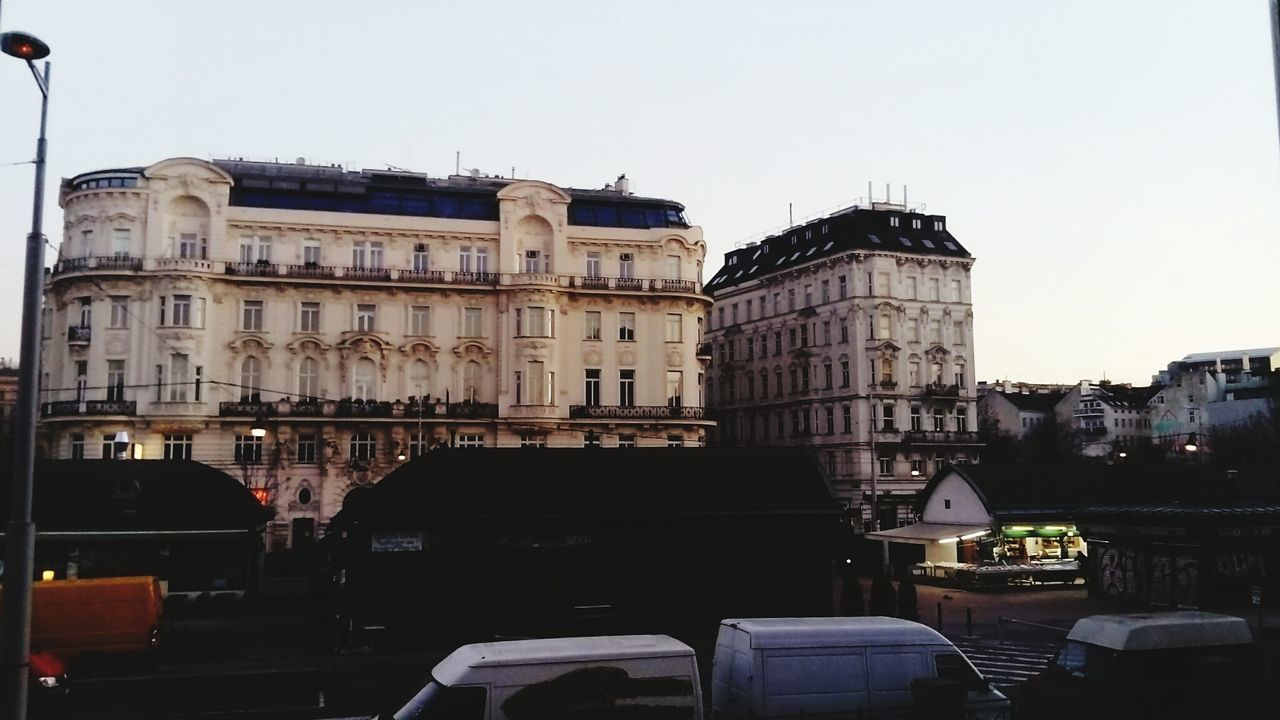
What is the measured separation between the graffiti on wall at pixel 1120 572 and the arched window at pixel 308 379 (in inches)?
1635

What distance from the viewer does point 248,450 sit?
2231 inches

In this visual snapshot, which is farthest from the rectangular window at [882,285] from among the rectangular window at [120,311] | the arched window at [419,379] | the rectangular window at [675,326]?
the rectangular window at [120,311]

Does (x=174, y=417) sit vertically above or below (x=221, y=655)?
above

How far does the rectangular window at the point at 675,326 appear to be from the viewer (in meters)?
63.0

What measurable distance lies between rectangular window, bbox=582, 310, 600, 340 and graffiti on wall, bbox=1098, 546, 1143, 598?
33.1m

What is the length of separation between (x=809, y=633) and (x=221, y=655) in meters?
18.2

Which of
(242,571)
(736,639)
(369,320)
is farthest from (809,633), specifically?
(369,320)

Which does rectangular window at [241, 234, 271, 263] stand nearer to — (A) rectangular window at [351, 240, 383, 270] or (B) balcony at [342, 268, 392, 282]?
(B) balcony at [342, 268, 392, 282]

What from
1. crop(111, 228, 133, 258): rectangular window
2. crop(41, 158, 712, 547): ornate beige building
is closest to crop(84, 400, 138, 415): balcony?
crop(41, 158, 712, 547): ornate beige building

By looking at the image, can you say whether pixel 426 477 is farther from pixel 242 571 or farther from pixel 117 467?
pixel 117 467

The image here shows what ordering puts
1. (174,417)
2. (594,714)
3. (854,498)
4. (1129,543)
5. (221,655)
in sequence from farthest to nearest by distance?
(854,498), (174,417), (1129,543), (221,655), (594,714)

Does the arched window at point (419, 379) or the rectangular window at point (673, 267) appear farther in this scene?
the rectangular window at point (673, 267)

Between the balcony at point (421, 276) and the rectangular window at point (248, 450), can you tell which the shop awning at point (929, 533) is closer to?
the balcony at point (421, 276)

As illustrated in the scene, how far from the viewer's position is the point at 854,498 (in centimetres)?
7206
